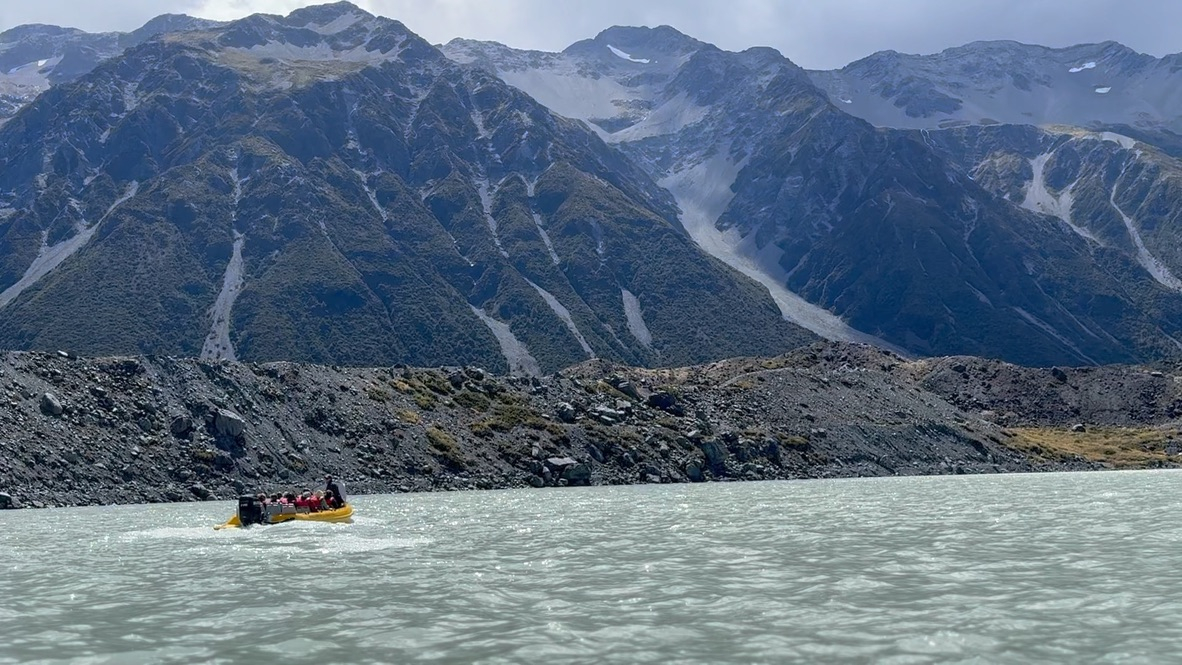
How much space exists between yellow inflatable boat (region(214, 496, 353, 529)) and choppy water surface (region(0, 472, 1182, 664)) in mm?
1370

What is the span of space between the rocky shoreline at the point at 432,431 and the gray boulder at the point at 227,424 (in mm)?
162

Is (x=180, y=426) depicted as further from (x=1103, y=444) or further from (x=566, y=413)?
(x=1103, y=444)

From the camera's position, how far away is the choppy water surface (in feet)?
71.6

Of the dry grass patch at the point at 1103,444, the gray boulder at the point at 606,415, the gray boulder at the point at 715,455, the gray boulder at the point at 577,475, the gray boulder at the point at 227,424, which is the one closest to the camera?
the gray boulder at the point at 227,424

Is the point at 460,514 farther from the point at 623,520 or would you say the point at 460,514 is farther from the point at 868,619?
the point at 868,619

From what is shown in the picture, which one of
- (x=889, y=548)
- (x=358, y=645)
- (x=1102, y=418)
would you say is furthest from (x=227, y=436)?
(x=1102, y=418)

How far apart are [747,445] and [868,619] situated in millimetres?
85856

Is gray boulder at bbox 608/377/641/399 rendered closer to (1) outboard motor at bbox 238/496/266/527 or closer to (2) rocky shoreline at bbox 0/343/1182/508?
(2) rocky shoreline at bbox 0/343/1182/508

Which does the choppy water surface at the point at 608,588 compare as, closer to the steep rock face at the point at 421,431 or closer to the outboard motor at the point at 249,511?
the outboard motor at the point at 249,511

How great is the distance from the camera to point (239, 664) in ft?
68.0

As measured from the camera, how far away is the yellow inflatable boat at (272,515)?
5291cm

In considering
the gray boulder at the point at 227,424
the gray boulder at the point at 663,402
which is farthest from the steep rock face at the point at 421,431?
the gray boulder at the point at 663,402

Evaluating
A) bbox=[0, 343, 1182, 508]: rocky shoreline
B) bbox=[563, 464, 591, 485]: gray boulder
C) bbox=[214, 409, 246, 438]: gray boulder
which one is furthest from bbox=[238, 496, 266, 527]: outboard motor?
bbox=[563, 464, 591, 485]: gray boulder

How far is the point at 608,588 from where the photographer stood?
98.1ft
